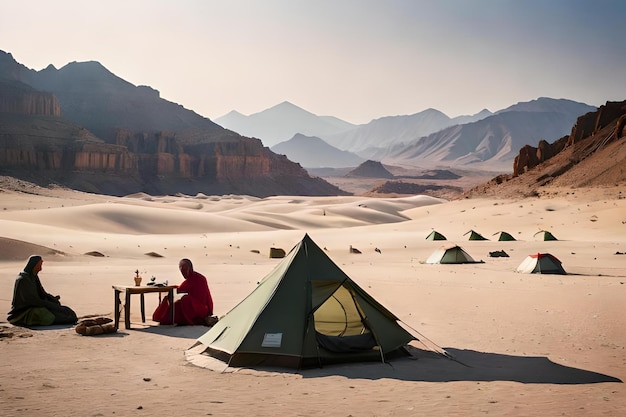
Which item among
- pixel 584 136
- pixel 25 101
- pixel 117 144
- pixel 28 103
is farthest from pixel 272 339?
pixel 117 144

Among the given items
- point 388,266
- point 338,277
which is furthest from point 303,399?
point 388,266

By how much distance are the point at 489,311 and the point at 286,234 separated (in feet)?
92.1

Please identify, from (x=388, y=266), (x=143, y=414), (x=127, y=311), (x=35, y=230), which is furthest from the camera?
(x=35, y=230)

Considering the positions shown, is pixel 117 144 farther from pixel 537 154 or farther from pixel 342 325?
pixel 342 325

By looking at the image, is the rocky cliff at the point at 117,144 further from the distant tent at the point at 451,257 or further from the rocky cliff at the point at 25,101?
the distant tent at the point at 451,257

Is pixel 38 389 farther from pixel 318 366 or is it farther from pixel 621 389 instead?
pixel 621 389

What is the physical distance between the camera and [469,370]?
9547 mm

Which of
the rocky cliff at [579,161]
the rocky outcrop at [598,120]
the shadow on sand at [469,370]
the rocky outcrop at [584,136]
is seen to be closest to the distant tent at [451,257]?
the shadow on sand at [469,370]

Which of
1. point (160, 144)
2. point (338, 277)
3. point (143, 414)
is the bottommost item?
point (143, 414)

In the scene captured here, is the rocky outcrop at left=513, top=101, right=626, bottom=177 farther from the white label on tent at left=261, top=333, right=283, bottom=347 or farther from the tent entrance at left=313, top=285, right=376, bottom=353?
the white label on tent at left=261, top=333, right=283, bottom=347

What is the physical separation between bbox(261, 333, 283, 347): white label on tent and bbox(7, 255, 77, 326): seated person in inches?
196

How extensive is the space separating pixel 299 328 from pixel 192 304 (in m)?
3.58

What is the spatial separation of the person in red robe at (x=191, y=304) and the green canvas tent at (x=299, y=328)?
2.14m

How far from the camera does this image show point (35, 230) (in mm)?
35031
